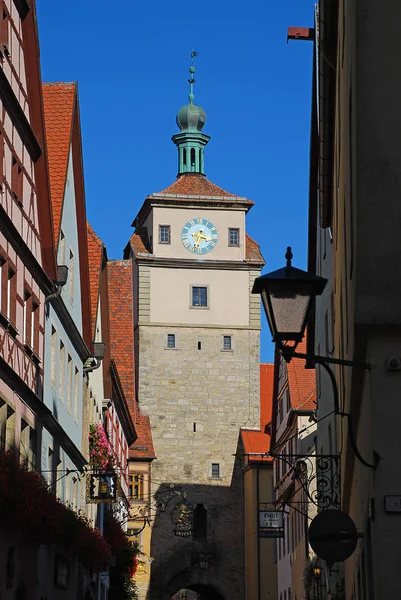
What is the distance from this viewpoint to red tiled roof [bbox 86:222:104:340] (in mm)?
29483

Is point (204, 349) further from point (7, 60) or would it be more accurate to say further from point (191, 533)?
point (7, 60)

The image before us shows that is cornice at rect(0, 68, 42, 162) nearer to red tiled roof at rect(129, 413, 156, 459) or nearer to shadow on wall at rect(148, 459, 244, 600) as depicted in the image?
red tiled roof at rect(129, 413, 156, 459)

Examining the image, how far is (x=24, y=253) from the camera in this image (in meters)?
19.1

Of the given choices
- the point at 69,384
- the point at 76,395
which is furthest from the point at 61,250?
the point at 76,395

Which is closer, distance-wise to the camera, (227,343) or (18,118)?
(18,118)

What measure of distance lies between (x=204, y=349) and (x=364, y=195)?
51.9 m

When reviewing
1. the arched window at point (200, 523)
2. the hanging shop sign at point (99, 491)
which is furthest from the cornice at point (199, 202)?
the hanging shop sign at point (99, 491)

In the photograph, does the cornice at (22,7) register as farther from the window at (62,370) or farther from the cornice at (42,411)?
the window at (62,370)

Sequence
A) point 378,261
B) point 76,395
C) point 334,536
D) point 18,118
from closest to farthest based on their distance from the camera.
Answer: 1. point 378,261
2. point 334,536
3. point 18,118
4. point 76,395

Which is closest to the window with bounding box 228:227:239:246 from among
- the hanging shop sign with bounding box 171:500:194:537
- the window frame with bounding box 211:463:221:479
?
the window frame with bounding box 211:463:221:479

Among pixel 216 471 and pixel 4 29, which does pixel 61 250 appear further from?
pixel 216 471

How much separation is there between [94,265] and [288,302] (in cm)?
2252

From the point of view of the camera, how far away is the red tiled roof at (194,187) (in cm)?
6312

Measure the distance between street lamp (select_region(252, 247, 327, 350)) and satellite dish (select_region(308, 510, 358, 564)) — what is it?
6.11 ft
